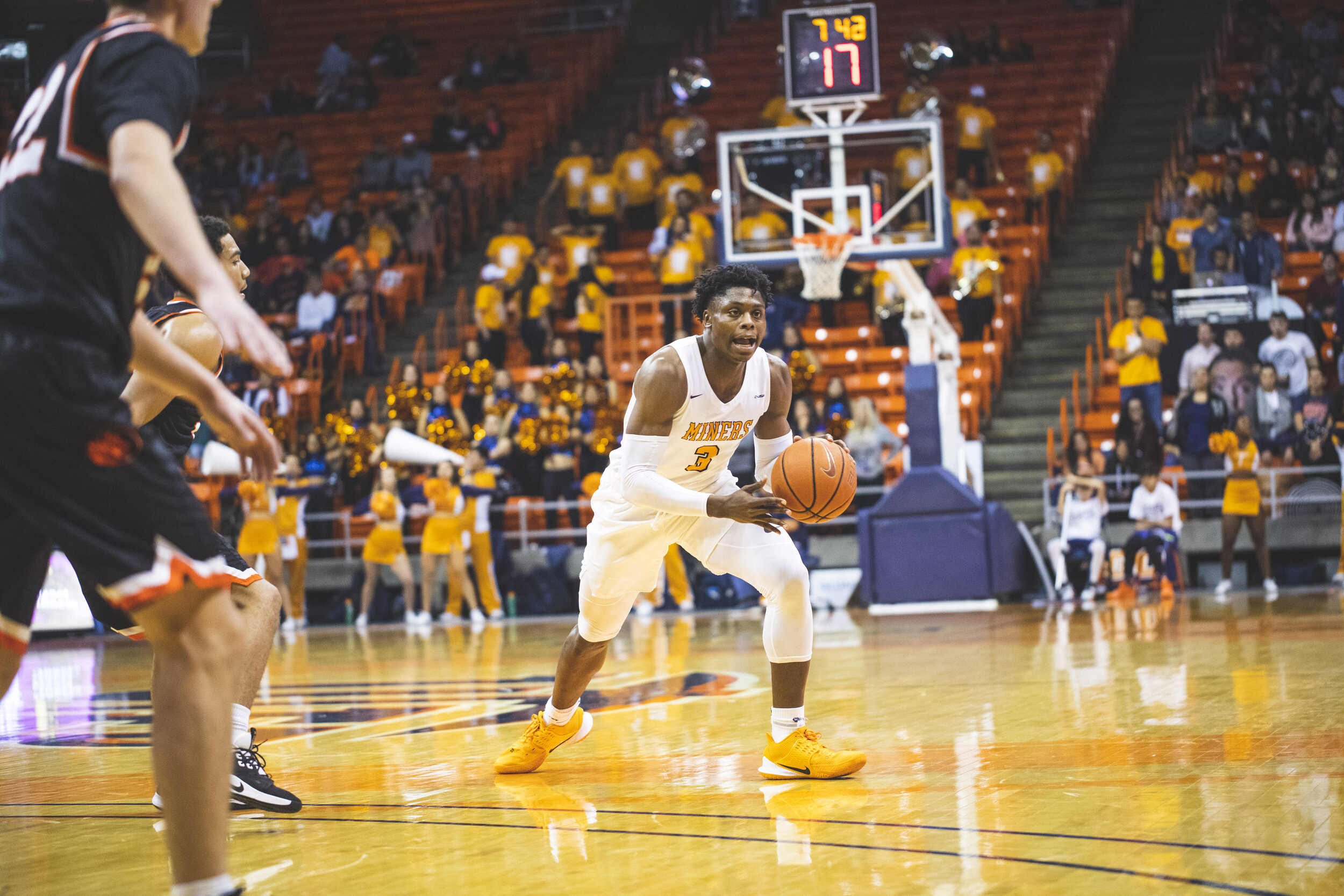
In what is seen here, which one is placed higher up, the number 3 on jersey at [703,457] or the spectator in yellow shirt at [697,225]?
the spectator in yellow shirt at [697,225]

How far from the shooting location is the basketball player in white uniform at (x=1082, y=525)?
14.1 meters

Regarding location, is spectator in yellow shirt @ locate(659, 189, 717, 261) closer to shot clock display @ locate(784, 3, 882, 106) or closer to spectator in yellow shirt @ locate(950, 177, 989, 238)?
spectator in yellow shirt @ locate(950, 177, 989, 238)

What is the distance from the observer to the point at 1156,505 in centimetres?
1413

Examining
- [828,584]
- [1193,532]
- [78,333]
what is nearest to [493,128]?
[828,584]

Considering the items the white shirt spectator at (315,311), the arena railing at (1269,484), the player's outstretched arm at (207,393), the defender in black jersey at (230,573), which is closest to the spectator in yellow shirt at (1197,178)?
the arena railing at (1269,484)

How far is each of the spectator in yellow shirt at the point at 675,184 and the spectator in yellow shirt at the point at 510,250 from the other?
6.24 ft

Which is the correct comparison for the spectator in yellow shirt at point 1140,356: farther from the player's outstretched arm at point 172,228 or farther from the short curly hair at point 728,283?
the player's outstretched arm at point 172,228

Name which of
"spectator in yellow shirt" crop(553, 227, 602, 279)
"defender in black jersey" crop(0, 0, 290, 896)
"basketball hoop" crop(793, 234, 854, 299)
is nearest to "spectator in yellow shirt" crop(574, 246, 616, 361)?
"spectator in yellow shirt" crop(553, 227, 602, 279)

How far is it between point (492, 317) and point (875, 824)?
15.7 metres

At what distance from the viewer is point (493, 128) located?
23.7m

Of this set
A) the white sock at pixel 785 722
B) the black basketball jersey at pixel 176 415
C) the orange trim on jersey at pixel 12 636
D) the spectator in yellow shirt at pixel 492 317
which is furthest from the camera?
the spectator in yellow shirt at pixel 492 317

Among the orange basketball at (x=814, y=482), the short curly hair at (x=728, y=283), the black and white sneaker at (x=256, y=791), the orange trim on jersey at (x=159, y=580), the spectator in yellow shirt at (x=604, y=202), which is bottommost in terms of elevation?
the black and white sneaker at (x=256, y=791)

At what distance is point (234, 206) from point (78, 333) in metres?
20.7

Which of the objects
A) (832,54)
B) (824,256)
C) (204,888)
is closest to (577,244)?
(824,256)
